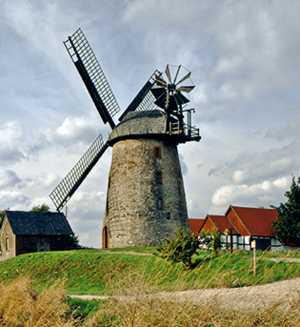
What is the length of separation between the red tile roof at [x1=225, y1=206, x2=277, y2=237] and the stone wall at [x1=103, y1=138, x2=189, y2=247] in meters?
9.76

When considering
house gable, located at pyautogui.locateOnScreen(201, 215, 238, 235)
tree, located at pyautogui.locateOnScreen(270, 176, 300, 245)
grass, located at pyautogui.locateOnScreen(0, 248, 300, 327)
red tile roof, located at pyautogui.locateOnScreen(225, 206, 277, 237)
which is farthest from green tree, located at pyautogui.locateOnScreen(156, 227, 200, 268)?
house gable, located at pyautogui.locateOnScreen(201, 215, 238, 235)

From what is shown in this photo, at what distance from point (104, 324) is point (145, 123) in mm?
20871

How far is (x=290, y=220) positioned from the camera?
30078 mm

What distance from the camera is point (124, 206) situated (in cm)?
2512

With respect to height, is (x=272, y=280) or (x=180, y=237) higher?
(x=180, y=237)

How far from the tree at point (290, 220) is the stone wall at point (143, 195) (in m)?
9.56

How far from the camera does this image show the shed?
96.6 ft

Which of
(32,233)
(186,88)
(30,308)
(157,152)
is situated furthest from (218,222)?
(30,308)

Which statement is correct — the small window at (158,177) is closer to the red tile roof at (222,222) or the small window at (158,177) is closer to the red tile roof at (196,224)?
the red tile roof at (222,222)

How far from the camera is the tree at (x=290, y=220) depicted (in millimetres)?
29797

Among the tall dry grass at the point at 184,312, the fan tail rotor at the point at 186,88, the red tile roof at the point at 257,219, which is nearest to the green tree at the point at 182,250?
the tall dry grass at the point at 184,312

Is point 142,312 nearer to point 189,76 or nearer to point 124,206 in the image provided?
point 124,206

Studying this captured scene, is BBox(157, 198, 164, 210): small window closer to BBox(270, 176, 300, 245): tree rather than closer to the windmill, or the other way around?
the windmill

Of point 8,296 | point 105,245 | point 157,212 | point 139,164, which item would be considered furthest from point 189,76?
point 8,296
